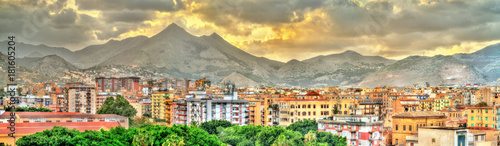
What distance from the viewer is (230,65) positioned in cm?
16488

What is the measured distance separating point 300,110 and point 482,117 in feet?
37.0

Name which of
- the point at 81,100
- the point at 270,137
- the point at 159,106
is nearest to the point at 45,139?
the point at 270,137

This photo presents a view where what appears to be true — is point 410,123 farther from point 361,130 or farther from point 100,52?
point 100,52

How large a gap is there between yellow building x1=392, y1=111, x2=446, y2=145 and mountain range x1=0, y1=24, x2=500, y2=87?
73.2m

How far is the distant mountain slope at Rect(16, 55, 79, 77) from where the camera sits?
97500 mm

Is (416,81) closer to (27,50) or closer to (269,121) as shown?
(27,50)

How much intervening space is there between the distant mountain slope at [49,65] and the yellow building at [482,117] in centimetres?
7816

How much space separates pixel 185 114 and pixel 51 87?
36.0 meters

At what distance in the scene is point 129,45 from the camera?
174625 mm

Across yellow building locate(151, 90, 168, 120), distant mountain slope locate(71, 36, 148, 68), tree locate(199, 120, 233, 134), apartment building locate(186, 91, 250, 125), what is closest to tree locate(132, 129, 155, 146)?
tree locate(199, 120, 233, 134)

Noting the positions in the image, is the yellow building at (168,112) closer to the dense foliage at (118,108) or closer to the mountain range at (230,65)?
the dense foliage at (118,108)

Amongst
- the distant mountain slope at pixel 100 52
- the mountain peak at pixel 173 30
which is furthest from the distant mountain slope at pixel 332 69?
the distant mountain slope at pixel 100 52

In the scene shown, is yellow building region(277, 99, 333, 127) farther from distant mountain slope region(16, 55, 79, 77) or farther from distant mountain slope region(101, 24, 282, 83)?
distant mountain slope region(101, 24, 282, 83)

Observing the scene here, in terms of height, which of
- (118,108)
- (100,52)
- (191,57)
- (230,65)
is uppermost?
(100,52)
